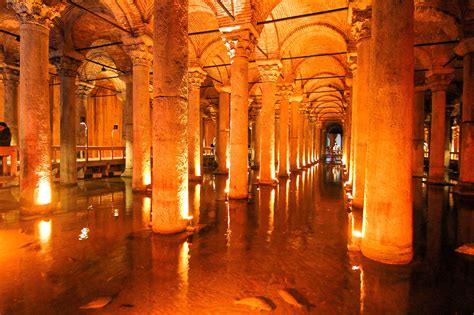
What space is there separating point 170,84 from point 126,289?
350cm

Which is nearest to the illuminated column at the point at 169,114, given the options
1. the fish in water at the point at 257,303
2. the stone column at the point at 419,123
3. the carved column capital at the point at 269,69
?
the fish in water at the point at 257,303

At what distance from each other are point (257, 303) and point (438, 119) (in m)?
A: 14.0

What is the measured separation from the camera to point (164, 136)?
5277 millimetres

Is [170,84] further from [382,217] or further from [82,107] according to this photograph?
[82,107]

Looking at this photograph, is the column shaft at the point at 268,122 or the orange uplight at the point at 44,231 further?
the column shaft at the point at 268,122

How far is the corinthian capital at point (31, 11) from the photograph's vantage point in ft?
21.5

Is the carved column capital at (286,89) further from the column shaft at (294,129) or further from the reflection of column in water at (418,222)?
the reflection of column in water at (418,222)

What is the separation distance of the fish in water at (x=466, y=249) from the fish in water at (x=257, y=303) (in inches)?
151

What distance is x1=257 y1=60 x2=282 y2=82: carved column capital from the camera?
11930 millimetres

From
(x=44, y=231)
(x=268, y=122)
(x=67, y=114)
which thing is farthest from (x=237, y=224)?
(x=67, y=114)

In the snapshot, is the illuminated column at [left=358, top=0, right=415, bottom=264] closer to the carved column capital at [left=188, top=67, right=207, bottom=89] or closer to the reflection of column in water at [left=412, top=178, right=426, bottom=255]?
the reflection of column in water at [left=412, top=178, right=426, bottom=255]

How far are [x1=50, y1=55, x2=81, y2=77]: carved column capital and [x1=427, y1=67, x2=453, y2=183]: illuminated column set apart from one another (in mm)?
16141

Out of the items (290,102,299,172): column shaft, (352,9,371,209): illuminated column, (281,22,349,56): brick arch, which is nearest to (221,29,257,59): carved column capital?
(352,9,371,209): illuminated column

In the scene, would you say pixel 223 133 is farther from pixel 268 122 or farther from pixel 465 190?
pixel 465 190
